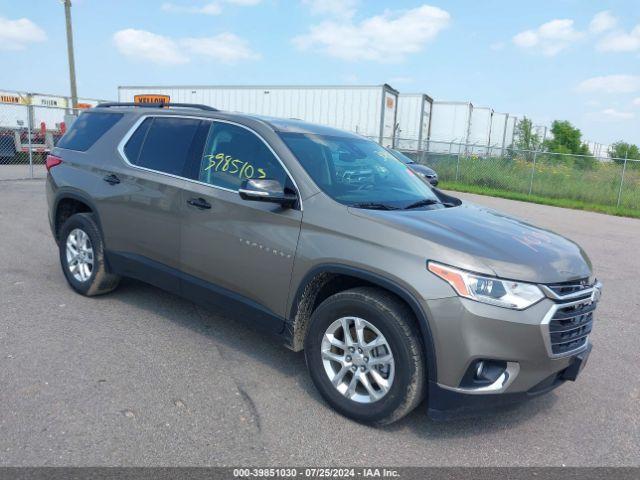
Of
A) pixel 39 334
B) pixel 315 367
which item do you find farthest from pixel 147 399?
pixel 39 334

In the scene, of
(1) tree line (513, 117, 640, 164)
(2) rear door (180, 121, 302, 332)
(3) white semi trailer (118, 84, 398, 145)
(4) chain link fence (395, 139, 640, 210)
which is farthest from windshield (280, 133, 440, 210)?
(1) tree line (513, 117, 640, 164)

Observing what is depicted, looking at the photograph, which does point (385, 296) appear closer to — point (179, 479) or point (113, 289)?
point (179, 479)

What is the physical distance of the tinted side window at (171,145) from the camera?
430 cm

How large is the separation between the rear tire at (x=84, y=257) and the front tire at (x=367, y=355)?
2.48 meters

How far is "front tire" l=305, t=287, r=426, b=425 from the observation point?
3.01 m

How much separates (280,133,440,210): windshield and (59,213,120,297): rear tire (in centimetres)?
218

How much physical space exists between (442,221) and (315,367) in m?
1.22

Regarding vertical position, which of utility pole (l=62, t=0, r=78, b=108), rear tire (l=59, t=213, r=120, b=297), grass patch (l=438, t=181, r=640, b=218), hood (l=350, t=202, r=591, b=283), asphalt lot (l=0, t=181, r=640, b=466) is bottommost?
grass patch (l=438, t=181, r=640, b=218)

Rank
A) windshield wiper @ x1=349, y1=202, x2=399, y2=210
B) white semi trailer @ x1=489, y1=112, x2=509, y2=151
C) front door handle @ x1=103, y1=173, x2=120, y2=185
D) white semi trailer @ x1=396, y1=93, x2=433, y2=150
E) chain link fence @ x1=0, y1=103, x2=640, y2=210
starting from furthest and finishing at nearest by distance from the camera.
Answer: white semi trailer @ x1=489, y1=112, x2=509, y2=151
white semi trailer @ x1=396, y1=93, x2=433, y2=150
chain link fence @ x1=0, y1=103, x2=640, y2=210
front door handle @ x1=103, y1=173, x2=120, y2=185
windshield wiper @ x1=349, y1=202, x2=399, y2=210

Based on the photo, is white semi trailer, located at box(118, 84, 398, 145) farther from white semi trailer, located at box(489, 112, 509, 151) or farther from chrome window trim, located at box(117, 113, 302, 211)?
chrome window trim, located at box(117, 113, 302, 211)

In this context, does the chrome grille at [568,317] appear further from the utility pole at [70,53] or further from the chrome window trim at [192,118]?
the utility pole at [70,53]

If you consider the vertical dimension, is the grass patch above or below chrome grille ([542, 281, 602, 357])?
below

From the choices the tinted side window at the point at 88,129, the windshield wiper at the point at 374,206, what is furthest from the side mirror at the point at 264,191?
the tinted side window at the point at 88,129

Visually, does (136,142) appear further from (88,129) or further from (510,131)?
(510,131)
